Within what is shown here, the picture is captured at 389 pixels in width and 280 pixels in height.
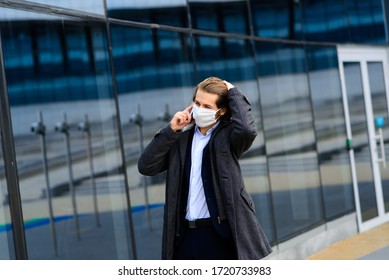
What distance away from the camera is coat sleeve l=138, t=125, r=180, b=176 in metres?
4.49

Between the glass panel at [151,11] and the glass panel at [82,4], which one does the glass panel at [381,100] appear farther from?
the glass panel at [82,4]

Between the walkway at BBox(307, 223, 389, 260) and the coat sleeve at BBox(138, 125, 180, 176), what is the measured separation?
5.26 m

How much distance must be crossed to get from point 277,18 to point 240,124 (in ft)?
20.1

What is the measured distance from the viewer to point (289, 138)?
34.3 feet

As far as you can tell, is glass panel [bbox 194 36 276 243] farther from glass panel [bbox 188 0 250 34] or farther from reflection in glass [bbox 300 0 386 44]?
reflection in glass [bbox 300 0 386 44]

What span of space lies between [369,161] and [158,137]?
8.27 metres

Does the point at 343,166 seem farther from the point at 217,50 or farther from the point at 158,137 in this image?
the point at 158,137

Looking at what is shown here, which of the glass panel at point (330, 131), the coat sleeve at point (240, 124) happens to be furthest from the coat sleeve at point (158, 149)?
the glass panel at point (330, 131)

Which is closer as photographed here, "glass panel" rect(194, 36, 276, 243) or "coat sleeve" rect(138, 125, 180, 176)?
"coat sleeve" rect(138, 125, 180, 176)

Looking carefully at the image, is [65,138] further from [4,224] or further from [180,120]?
[180,120]

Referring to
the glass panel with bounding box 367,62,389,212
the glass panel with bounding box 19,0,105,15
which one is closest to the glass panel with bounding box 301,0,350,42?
the glass panel with bounding box 367,62,389,212

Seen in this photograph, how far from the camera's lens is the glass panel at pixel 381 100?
1264 centimetres

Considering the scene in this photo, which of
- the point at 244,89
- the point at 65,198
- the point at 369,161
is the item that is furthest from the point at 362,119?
the point at 65,198
